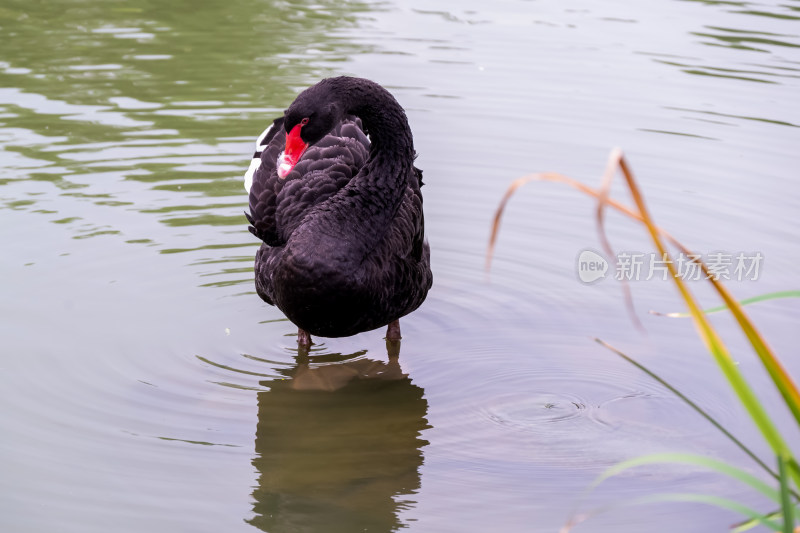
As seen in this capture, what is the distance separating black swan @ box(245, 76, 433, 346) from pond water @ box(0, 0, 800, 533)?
1.32ft

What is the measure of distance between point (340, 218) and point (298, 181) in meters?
0.56

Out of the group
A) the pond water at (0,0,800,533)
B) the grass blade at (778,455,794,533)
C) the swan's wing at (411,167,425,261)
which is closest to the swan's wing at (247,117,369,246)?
the swan's wing at (411,167,425,261)

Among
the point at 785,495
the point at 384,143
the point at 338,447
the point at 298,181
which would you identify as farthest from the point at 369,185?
the point at 785,495

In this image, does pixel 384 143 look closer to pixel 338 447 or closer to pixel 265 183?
pixel 265 183

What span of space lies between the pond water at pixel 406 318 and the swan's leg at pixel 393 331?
10cm

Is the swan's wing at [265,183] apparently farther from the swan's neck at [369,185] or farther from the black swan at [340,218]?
the swan's neck at [369,185]

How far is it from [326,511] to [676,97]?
5.91m

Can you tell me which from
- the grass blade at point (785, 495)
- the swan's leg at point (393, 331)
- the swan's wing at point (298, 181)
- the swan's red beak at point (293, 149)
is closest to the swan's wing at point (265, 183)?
the swan's wing at point (298, 181)

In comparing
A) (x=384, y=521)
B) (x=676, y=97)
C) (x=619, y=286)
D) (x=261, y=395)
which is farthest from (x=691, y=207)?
(x=384, y=521)

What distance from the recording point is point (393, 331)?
5145mm

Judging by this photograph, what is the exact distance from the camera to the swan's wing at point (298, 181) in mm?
4914

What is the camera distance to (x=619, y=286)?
18.7 ft

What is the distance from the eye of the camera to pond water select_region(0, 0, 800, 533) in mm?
3805

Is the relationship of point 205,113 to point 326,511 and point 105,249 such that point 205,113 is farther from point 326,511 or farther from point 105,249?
point 326,511
